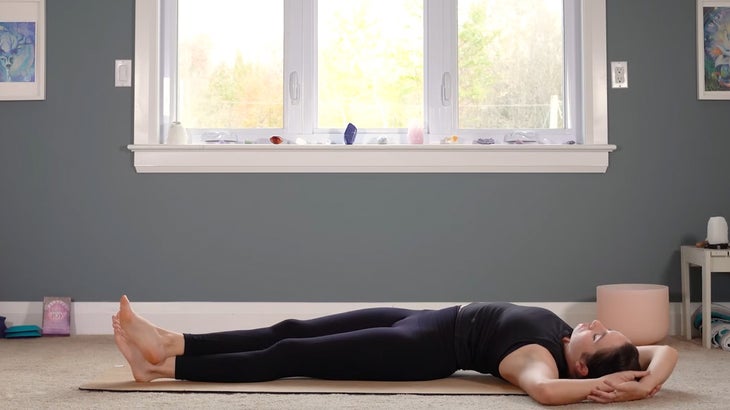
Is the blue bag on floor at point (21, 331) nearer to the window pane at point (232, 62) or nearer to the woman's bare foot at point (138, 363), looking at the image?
the window pane at point (232, 62)

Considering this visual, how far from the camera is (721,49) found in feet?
12.6

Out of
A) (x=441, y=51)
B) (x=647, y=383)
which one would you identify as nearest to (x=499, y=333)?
(x=647, y=383)

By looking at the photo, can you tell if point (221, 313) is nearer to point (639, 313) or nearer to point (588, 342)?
point (639, 313)

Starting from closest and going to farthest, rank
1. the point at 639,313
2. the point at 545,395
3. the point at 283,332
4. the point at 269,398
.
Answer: the point at 545,395 < the point at 269,398 < the point at 283,332 < the point at 639,313

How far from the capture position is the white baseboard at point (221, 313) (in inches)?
149

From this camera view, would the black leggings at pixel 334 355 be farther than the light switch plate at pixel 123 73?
No

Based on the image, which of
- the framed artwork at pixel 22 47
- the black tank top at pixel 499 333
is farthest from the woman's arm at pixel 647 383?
the framed artwork at pixel 22 47

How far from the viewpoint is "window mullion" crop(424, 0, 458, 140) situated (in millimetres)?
3938

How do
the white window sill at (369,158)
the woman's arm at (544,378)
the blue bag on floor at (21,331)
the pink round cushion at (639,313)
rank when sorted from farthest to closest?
the white window sill at (369,158)
the blue bag on floor at (21,331)
the pink round cushion at (639,313)
the woman's arm at (544,378)

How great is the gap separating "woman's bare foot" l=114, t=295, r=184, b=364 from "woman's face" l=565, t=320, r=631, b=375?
1142 millimetres

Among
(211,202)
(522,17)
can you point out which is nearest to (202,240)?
(211,202)

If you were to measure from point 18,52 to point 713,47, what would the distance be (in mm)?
3151

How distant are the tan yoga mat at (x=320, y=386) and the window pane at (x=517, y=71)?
1645mm

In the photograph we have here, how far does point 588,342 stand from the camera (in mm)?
2355
